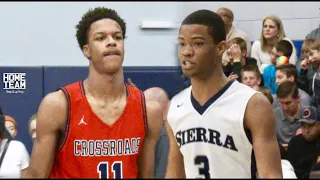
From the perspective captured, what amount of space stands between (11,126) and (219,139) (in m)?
1.16

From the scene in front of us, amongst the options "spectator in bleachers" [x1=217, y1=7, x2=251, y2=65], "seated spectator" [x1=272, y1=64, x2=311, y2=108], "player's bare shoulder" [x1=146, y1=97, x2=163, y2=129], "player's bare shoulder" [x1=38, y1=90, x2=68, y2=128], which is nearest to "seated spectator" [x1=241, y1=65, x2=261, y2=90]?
"seated spectator" [x1=272, y1=64, x2=311, y2=108]

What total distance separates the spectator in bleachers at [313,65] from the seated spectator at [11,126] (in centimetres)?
199

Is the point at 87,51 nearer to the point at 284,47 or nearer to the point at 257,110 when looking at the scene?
the point at 257,110

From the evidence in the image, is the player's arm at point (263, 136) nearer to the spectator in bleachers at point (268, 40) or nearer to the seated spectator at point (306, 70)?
the seated spectator at point (306, 70)

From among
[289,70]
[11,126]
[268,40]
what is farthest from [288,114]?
[11,126]

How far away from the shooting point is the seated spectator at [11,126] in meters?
3.51

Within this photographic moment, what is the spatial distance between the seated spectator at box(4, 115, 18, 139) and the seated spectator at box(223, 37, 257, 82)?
1.44 meters

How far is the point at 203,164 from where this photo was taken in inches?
119

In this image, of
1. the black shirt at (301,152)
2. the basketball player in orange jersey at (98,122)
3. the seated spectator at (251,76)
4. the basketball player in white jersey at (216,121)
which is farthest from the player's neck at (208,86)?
the seated spectator at (251,76)

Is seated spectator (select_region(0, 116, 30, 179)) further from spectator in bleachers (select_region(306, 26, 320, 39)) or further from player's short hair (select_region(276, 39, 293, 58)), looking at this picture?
spectator in bleachers (select_region(306, 26, 320, 39))

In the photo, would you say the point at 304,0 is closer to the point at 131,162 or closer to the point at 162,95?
the point at 162,95

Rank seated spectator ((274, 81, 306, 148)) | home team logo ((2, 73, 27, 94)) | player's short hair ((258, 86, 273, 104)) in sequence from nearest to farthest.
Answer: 1. home team logo ((2, 73, 27, 94))
2. player's short hair ((258, 86, 273, 104))
3. seated spectator ((274, 81, 306, 148))

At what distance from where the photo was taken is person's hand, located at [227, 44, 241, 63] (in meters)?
4.80

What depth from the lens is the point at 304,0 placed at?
16.7 ft
